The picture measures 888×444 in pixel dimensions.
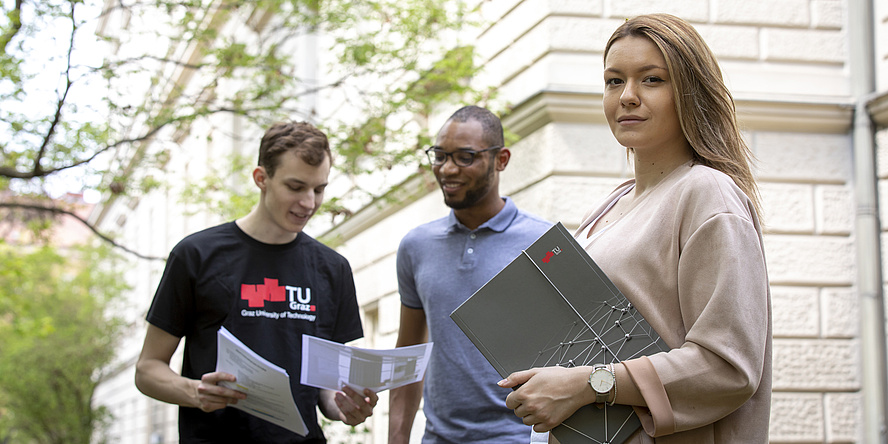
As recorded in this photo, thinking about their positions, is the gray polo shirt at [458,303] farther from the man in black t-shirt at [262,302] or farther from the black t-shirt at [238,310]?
the black t-shirt at [238,310]

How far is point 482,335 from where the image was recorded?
6.71ft

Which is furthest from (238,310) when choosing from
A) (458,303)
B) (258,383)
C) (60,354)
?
(60,354)

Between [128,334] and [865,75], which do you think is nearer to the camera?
[865,75]

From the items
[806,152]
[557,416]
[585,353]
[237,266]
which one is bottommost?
[557,416]

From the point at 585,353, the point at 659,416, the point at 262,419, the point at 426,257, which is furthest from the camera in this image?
the point at 426,257

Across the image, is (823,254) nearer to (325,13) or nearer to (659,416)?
(325,13)

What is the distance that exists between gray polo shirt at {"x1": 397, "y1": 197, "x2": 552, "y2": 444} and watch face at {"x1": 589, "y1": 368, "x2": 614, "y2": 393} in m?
1.42

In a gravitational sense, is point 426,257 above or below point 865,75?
below

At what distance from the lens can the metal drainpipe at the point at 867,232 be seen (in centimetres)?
604

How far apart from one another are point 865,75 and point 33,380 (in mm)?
18596

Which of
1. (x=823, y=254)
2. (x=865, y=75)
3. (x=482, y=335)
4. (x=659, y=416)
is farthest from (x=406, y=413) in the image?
(x=865, y=75)

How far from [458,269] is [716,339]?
1847 millimetres

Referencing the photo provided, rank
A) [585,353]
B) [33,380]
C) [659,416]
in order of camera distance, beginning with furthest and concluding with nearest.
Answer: [33,380]
[585,353]
[659,416]

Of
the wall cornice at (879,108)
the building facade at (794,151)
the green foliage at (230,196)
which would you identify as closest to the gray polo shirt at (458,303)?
the building facade at (794,151)
